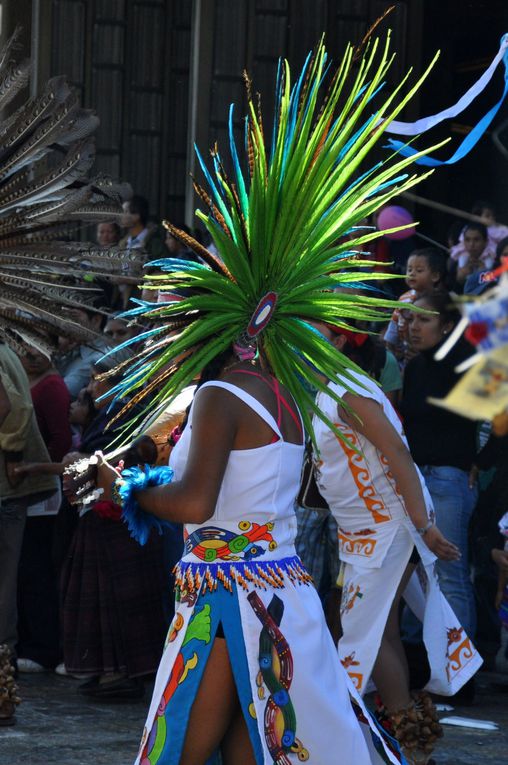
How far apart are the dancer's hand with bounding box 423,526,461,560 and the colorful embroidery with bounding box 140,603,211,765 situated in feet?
5.42

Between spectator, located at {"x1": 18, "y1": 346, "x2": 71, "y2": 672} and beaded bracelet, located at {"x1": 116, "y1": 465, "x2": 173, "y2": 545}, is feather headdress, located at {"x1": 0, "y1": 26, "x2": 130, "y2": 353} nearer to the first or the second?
beaded bracelet, located at {"x1": 116, "y1": 465, "x2": 173, "y2": 545}

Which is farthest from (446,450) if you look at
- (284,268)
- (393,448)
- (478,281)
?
(284,268)

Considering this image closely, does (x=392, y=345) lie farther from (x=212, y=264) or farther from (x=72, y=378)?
(x=212, y=264)

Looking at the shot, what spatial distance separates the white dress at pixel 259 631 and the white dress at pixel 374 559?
50.4 inches

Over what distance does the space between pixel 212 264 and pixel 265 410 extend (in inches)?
19.9

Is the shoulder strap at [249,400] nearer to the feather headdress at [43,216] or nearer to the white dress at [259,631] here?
the white dress at [259,631]

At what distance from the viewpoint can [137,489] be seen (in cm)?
397

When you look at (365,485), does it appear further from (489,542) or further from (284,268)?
(489,542)

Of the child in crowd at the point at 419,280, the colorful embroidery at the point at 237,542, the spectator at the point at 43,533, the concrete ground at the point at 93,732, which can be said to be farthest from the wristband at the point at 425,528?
the spectator at the point at 43,533

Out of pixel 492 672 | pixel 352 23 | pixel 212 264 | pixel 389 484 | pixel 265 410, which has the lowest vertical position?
pixel 492 672

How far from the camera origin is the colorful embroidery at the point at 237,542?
3.93 meters

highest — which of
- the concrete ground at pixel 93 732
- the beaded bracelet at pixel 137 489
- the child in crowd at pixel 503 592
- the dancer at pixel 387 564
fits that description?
the beaded bracelet at pixel 137 489

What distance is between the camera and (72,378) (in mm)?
8469

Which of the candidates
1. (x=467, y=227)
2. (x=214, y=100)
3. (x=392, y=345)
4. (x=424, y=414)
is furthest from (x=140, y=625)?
(x=214, y=100)
